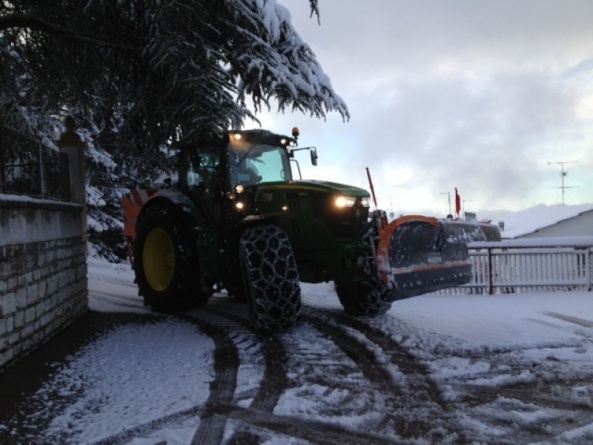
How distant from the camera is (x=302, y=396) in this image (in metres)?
3.60

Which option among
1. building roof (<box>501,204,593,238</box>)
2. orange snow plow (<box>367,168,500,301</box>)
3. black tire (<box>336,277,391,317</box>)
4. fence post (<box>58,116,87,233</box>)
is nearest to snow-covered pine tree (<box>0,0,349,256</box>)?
fence post (<box>58,116,87,233</box>)

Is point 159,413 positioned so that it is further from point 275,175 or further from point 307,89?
point 307,89

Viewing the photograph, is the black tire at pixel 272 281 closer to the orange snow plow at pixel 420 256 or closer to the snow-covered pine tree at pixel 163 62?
the orange snow plow at pixel 420 256

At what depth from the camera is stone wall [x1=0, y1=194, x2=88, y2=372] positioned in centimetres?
450

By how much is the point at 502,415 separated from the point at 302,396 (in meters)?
1.34

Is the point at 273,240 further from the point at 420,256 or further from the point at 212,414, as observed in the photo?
the point at 212,414

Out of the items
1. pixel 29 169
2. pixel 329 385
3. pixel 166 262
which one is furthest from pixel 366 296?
pixel 29 169

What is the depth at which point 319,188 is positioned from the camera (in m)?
5.59

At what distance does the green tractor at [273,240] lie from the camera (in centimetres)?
521

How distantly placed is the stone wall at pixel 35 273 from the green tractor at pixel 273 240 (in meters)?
1.10

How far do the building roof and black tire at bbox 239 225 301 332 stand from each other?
103 feet

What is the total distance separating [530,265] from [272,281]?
7.02 m

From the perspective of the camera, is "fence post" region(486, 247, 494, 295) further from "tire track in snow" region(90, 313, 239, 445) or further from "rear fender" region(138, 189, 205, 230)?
"tire track in snow" region(90, 313, 239, 445)

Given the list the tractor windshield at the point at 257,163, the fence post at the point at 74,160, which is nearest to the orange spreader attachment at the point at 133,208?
the fence post at the point at 74,160
